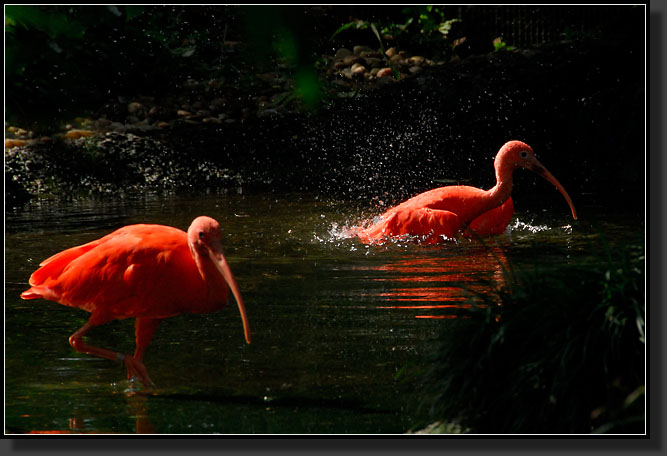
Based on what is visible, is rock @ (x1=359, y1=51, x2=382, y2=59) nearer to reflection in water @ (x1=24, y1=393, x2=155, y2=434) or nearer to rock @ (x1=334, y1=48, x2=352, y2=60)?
rock @ (x1=334, y1=48, x2=352, y2=60)

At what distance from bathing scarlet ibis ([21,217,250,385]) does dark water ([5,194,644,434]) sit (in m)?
0.24

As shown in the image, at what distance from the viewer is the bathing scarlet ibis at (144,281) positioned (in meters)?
4.36

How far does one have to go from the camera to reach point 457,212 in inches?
297

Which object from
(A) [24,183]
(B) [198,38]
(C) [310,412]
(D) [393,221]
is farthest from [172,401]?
(A) [24,183]

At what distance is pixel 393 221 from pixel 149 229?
10.1 feet

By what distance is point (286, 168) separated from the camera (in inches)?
417

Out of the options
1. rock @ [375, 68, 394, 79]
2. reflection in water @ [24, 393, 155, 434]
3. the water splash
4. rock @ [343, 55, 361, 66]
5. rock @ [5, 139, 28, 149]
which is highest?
rock @ [343, 55, 361, 66]

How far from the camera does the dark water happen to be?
3764 millimetres

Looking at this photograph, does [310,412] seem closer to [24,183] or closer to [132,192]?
[132,192]

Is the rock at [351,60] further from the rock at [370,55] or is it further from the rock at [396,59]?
the rock at [396,59]

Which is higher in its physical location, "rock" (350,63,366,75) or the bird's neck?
"rock" (350,63,366,75)

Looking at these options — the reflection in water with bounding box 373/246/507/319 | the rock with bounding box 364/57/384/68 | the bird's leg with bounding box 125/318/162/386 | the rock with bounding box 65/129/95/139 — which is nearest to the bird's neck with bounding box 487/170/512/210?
the reflection in water with bounding box 373/246/507/319

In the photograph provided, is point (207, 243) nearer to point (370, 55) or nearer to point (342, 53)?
point (342, 53)

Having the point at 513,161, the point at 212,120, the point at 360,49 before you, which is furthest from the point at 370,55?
the point at 513,161
